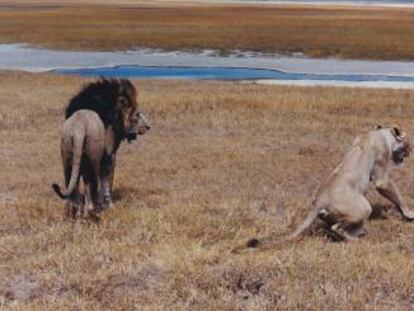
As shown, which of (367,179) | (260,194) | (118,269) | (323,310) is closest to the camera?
(323,310)

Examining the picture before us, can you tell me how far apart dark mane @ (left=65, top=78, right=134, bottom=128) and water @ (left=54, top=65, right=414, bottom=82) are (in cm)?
2444

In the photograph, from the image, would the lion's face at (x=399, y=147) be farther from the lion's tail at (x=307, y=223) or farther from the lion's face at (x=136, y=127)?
the lion's face at (x=136, y=127)

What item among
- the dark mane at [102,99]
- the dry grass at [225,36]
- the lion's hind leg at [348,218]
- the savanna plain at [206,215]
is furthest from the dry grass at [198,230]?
the dry grass at [225,36]

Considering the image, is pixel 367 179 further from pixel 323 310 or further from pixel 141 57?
pixel 141 57

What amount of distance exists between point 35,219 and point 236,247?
2720mm

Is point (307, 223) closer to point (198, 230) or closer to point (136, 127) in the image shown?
point (198, 230)

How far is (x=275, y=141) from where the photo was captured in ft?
55.2

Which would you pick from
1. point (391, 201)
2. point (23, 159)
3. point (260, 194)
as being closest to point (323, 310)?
point (391, 201)

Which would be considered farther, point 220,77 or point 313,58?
Answer: point 313,58

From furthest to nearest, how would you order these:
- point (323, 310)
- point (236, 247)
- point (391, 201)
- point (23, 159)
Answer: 1. point (23, 159)
2. point (391, 201)
3. point (236, 247)
4. point (323, 310)

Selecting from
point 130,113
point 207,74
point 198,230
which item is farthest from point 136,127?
point 207,74

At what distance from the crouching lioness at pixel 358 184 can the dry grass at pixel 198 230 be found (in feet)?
0.83

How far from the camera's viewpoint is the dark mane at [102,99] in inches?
412

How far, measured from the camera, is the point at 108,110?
1059 cm
